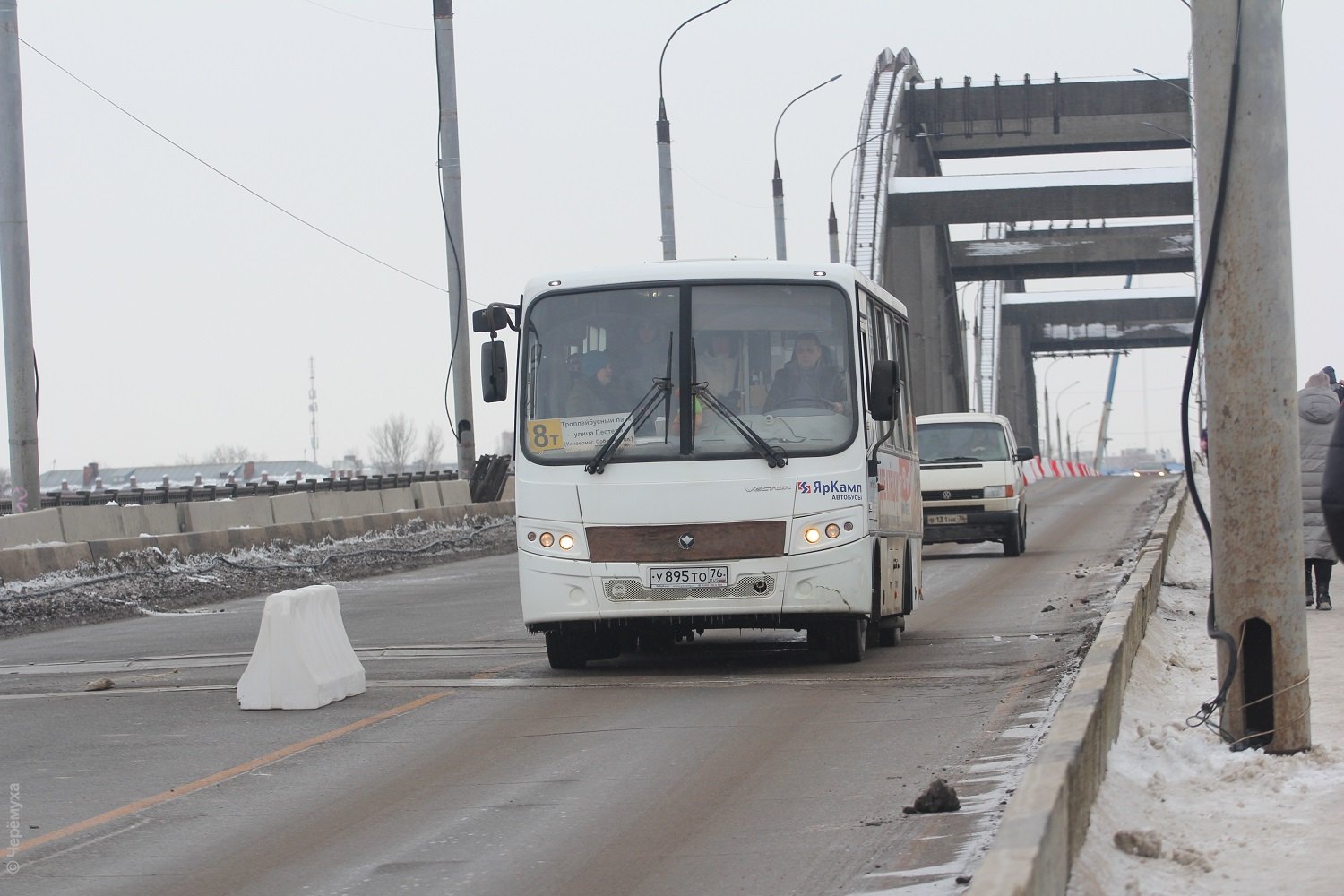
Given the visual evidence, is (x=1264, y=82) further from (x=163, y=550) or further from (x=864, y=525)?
(x=163, y=550)

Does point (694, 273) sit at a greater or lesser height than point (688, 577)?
greater

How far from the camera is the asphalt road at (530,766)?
5.98m

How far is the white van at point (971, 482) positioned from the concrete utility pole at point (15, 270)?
11.0m

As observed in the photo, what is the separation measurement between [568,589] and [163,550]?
41.1ft

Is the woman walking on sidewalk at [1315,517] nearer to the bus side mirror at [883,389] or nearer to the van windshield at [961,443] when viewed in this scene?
the bus side mirror at [883,389]

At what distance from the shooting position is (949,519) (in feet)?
80.4

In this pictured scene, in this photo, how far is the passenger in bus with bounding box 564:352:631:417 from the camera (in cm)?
1146

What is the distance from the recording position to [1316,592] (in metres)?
14.2

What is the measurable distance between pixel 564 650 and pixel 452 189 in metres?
19.5

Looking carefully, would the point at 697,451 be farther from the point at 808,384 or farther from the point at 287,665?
the point at 287,665

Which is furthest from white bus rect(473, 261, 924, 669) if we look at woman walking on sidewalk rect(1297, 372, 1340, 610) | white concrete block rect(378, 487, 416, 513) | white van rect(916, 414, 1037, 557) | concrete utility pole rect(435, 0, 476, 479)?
white concrete block rect(378, 487, 416, 513)

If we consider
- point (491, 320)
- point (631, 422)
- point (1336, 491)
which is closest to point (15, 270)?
point (491, 320)

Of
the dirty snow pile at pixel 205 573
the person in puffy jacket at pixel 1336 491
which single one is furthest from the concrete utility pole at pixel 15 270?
the person in puffy jacket at pixel 1336 491

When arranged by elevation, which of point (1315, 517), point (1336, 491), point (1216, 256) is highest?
point (1216, 256)
